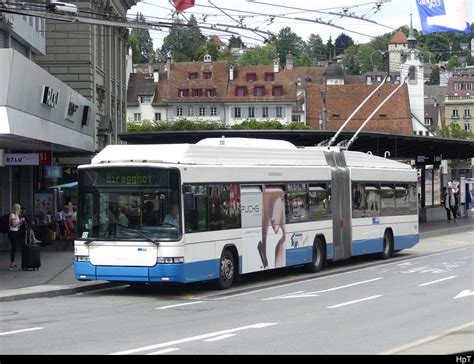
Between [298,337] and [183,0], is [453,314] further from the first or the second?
[183,0]

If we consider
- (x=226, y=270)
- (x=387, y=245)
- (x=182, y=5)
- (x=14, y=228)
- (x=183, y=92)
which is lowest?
(x=387, y=245)

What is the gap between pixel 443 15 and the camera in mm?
21141

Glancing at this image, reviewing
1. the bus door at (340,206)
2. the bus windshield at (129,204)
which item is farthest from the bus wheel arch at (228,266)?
the bus door at (340,206)

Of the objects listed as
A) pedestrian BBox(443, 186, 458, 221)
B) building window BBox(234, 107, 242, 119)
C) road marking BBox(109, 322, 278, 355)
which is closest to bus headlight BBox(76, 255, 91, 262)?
road marking BBox(109, 322, 278, 355)

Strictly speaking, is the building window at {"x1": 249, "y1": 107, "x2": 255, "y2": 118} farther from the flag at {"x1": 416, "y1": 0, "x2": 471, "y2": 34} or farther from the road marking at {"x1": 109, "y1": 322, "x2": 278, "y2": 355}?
the road marking at {"x1": 109, "y1": 322, "x2": 278, "y2": 355}

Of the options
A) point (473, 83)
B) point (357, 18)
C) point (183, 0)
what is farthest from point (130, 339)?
point (473, 83)

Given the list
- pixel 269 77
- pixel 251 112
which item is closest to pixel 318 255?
pixel 251 112

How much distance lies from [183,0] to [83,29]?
2438 centimetres

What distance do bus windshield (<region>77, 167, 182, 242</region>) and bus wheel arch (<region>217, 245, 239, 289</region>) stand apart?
1944 millimetres

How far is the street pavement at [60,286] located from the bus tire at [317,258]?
5.43 m

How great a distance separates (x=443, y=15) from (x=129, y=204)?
7.11m

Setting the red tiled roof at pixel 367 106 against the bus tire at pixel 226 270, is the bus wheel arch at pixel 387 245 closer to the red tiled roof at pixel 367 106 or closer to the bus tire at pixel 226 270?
the bus tire at pixel 226 270

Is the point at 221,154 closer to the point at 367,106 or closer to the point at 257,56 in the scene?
the point at 367,106

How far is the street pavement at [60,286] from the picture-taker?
456 inches
